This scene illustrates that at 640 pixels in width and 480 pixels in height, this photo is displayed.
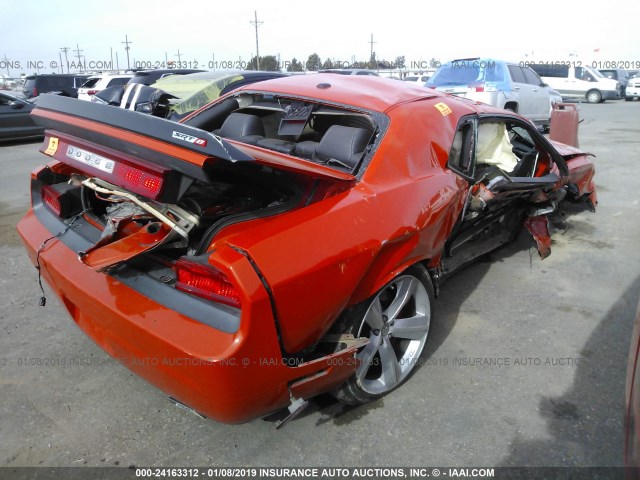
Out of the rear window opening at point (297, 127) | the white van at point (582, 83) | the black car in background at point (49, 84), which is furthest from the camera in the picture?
the white van at point (582, 83)

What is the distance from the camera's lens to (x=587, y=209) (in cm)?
610

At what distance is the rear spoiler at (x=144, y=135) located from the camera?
6.10ft

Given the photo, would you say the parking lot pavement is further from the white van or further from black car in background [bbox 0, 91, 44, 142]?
the white van

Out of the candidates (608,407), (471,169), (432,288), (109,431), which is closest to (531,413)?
(608,407)

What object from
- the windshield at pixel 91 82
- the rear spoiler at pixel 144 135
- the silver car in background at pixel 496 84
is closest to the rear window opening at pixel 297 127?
the rear spoiler at pixel 144 135

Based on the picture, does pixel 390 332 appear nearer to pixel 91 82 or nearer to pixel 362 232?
pixel 362 232

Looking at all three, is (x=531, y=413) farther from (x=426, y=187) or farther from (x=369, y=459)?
(x=426, y=187)

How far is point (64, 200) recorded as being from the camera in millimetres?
2875

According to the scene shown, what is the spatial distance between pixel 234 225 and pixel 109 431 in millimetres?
1185

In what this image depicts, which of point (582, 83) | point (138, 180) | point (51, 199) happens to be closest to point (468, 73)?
point (51, 199)

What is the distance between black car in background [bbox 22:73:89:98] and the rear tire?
58.5 ft

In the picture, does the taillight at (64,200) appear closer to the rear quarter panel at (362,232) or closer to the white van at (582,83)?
the rear quarter panel at (362,232)

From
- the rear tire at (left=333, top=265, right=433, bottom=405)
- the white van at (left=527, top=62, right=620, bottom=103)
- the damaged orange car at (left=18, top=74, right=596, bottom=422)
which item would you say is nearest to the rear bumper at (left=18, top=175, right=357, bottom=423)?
the damaged orange car at (left=18, top=74, right=596, bottom=422)

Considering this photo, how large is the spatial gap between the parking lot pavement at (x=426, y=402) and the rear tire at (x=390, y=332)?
12cm
